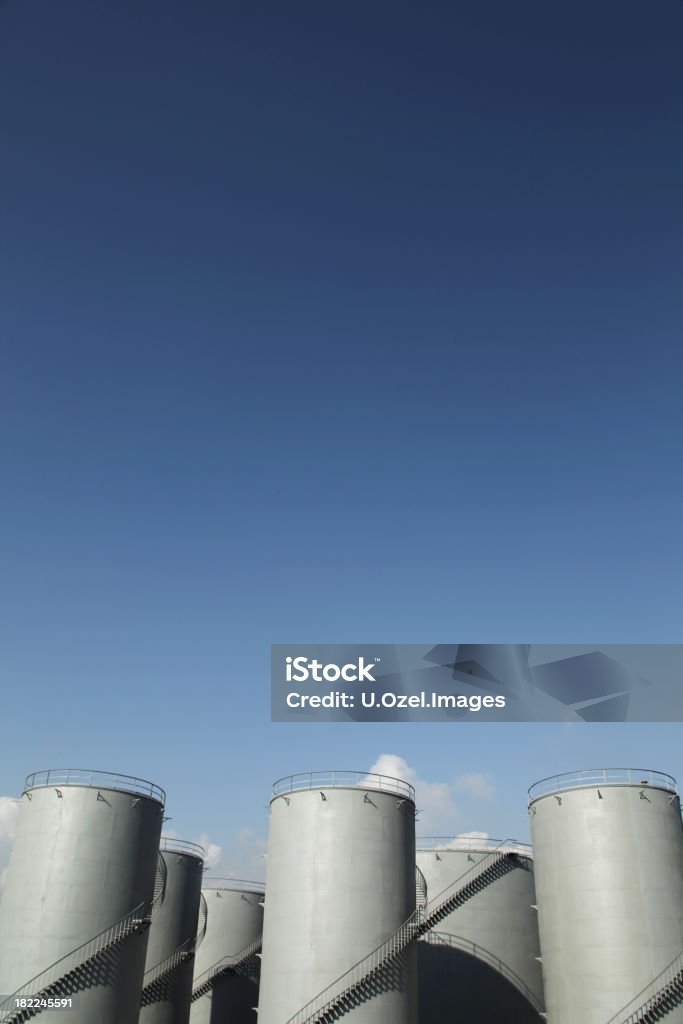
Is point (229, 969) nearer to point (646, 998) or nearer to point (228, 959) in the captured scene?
point (228, 959)

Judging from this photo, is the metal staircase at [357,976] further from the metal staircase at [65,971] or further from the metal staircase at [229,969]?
the metal staircase at [229,969]

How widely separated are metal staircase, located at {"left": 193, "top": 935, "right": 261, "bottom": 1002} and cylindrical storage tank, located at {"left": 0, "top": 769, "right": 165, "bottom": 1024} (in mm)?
17892

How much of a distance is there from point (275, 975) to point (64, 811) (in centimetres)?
1062

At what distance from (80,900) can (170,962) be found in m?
13.5

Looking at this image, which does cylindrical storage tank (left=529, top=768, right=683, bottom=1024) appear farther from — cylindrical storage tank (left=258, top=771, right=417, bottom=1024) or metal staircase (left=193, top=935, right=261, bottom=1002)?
metal staircase (left=193, top=935, right=261, bottom=1002)

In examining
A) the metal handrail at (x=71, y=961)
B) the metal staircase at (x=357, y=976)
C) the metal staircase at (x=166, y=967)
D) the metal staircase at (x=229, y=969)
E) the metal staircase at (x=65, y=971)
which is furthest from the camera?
the metal staircase at (x=229, y=969)

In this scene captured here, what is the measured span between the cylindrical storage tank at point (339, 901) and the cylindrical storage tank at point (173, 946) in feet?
36.1

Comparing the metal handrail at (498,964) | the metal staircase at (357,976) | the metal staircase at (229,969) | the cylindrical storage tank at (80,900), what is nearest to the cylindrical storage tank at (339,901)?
the metal staircase at (357,976)

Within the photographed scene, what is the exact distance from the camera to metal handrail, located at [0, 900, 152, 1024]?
28688 mm

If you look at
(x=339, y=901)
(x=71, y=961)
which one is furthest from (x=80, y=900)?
(x=339, y=901)

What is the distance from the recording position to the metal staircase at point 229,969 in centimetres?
4772

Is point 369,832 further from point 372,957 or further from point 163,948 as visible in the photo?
point 163,948

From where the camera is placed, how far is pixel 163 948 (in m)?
41.1

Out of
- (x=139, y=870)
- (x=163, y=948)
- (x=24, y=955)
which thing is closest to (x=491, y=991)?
(x=163, y=948)
